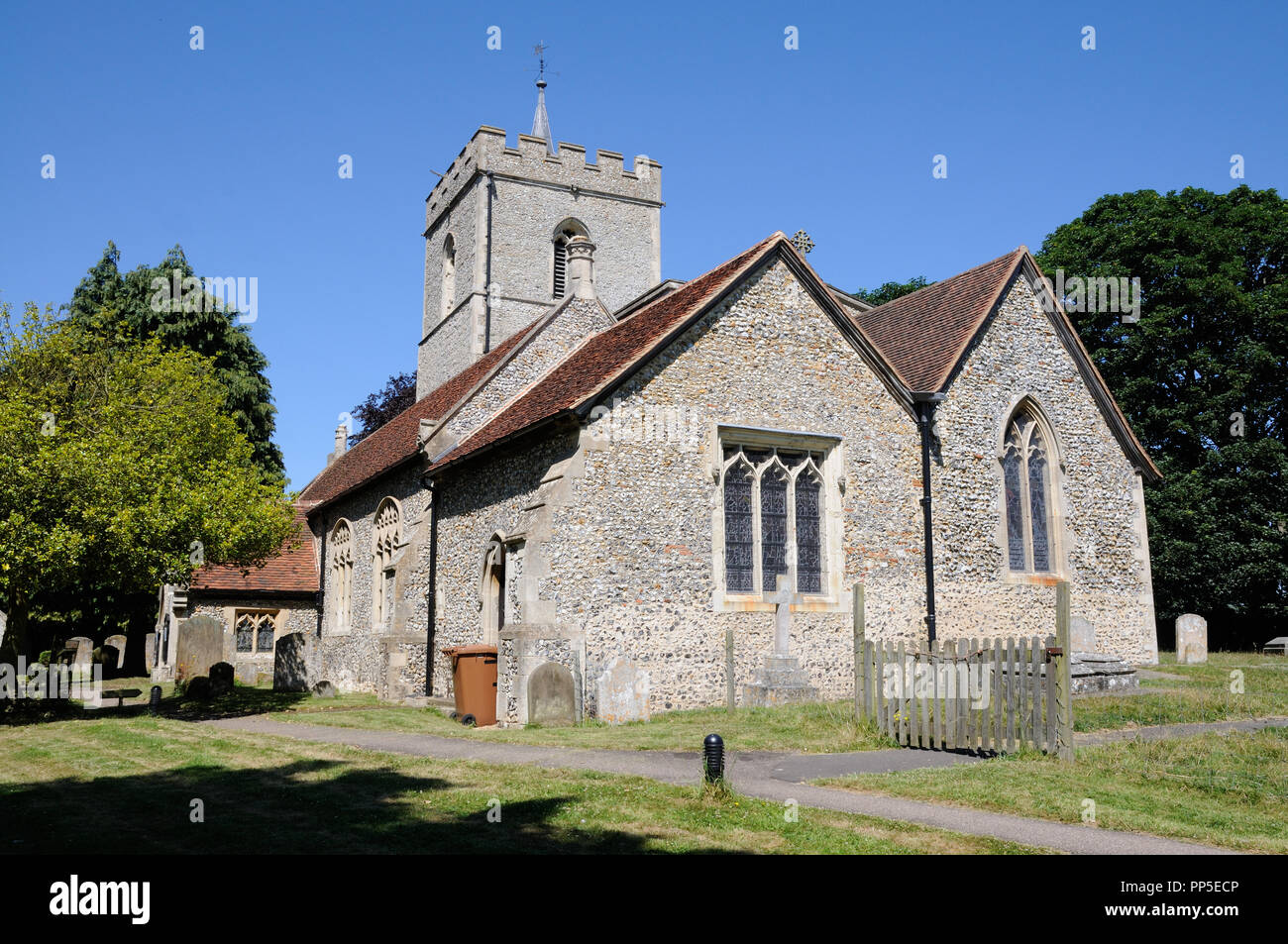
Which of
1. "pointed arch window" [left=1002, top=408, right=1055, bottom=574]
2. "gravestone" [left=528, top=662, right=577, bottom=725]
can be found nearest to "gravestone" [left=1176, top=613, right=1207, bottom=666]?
"pointed arch window" [left=1002, top=408, right=1055, bottom=574]

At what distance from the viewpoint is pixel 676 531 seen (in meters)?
15.8

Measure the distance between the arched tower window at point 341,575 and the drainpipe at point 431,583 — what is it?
6.87 m

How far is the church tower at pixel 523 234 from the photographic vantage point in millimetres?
35125

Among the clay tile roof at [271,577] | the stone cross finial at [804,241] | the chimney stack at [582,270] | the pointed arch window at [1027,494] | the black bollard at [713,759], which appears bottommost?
the black bollard at [713,759]

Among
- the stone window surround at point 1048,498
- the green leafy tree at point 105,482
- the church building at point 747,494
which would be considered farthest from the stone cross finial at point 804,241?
the green leafy tree at point 105,482

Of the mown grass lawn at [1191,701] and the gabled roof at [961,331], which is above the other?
the gabled roof at [961,331]

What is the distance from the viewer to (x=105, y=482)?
15.6m

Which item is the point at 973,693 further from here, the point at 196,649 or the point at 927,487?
the point at 196,649

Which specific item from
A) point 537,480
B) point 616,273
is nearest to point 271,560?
point 616,273

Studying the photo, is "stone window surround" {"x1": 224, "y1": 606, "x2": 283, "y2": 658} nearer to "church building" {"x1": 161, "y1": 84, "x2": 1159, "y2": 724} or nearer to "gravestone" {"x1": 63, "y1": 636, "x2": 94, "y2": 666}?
"gravestone" {"x1": 63, "y1": 636, "x2": 94, "y2": 666}

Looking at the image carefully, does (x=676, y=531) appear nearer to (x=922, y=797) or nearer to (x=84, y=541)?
(x=922, y=797)

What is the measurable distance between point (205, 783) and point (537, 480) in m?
7.93

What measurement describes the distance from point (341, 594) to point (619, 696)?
15.7 metres

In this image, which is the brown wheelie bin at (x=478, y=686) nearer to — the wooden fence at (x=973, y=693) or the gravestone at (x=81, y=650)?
the wooden fence at (x=973, y=693)
